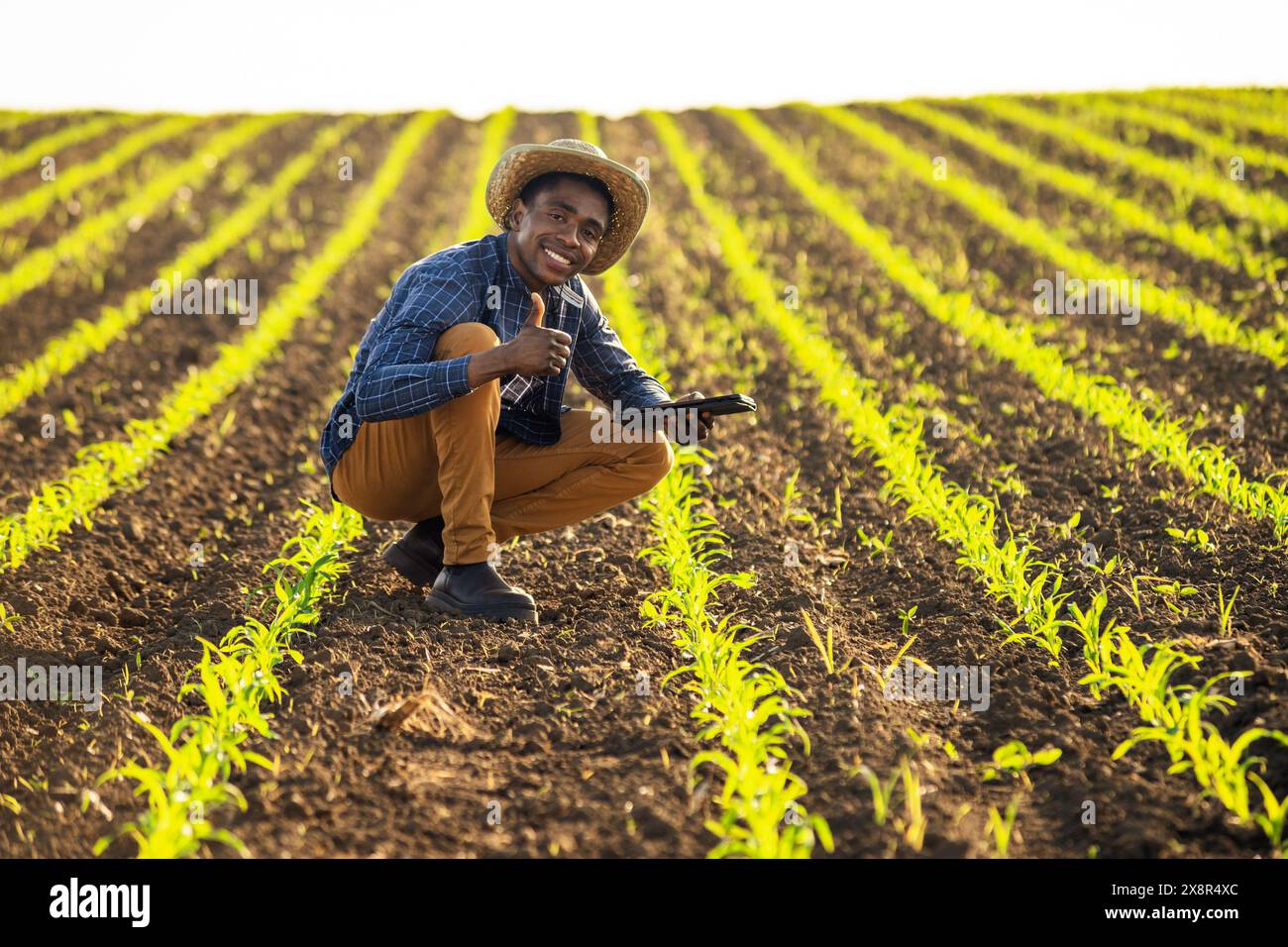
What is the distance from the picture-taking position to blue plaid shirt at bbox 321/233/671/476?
4.12 metres

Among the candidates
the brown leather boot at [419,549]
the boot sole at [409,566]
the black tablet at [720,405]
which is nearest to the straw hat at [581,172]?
the black tablet at [720,405]

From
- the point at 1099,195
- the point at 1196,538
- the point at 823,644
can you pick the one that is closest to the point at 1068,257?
the point at 1099,195

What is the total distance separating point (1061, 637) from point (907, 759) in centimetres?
130

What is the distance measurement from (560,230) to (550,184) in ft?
0.60

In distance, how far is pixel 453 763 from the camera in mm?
3566

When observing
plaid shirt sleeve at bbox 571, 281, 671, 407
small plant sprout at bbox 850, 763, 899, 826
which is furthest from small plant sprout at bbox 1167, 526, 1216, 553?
small plant sprout at bbox 850, 763, 899, 826

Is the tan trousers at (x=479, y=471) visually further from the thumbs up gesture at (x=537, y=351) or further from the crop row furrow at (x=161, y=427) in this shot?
the crop row furrow at (x=161, y=427)

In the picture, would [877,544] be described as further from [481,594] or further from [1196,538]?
[481,594]

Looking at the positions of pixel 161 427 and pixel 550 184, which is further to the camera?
pixel 161 427

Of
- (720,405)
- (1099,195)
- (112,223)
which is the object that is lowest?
(720,405)

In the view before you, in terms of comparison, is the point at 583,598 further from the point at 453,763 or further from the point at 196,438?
the point at 196,438

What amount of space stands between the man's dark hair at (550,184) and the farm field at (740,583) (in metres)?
1.52

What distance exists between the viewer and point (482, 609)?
4.55 meters
